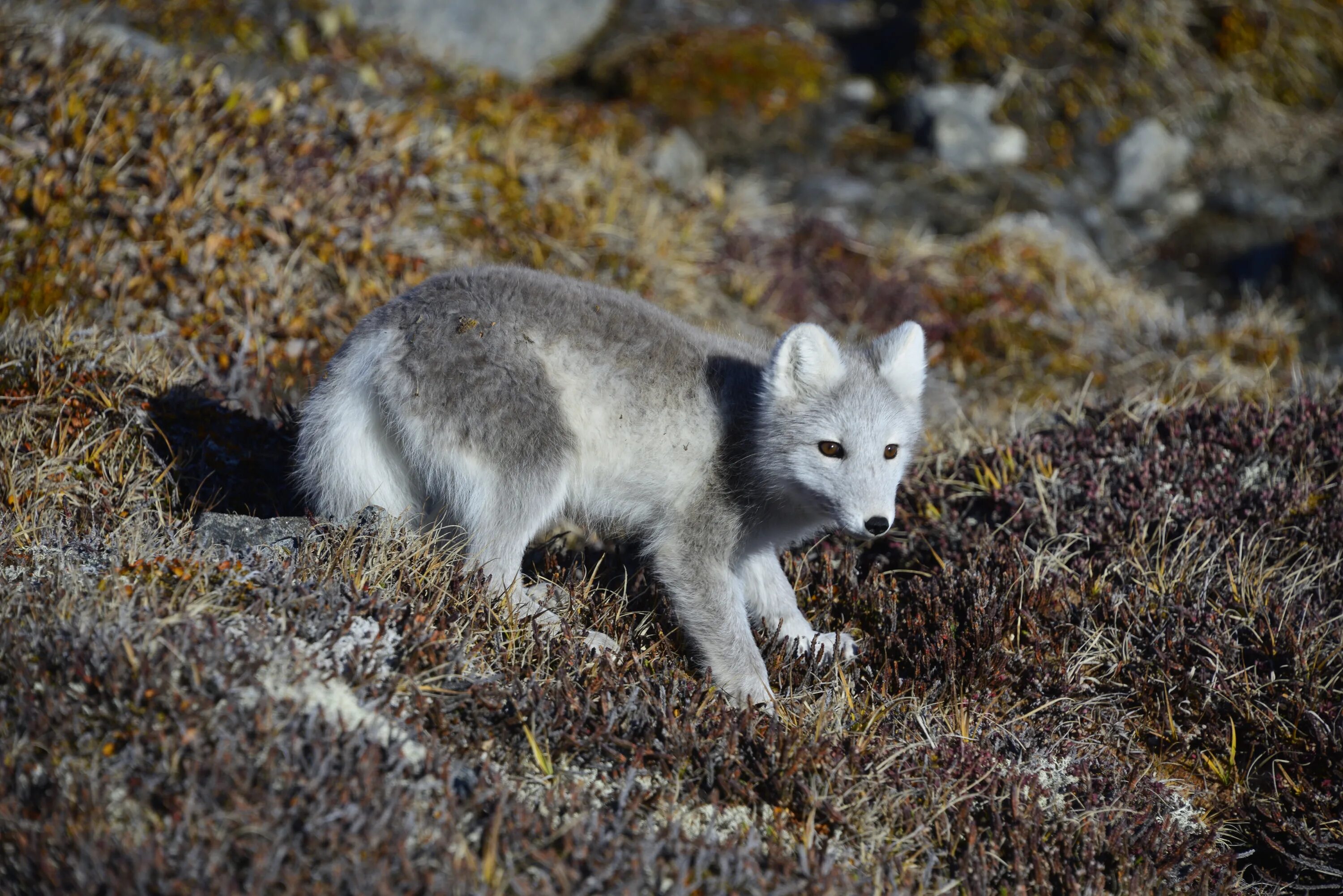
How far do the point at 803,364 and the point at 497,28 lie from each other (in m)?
9.35

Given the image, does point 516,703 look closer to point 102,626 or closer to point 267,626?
point 267,626

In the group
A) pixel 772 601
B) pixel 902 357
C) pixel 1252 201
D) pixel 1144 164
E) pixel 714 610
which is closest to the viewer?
pixel 714 610

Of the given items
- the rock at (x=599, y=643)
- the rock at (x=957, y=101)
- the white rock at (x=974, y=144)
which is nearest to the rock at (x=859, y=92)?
the rock at (x=957, y=101)

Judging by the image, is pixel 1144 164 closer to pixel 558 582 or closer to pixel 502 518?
pixel 558 582

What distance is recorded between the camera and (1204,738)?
422cm

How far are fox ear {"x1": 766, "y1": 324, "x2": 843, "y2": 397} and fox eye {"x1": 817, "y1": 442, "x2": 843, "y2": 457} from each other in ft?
0.84

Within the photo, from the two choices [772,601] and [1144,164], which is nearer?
[772,601]

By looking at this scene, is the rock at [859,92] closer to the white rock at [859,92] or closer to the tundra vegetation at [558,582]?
the white rock at [859,92]

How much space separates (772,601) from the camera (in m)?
4.75

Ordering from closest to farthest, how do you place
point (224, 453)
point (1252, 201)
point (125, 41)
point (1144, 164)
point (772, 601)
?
point (772, 601), point (224, 453), point (125, 41), point (1252, 201), point (1144, 164)

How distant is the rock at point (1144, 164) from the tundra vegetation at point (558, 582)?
2.95m

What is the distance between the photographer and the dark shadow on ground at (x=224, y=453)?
16.1 feet

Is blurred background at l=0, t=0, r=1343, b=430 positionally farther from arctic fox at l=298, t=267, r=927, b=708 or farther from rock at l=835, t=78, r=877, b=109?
arctic fox at l=298, t=267, r=927, b=708

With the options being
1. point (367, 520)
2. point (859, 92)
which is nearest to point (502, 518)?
point (367, 520)
